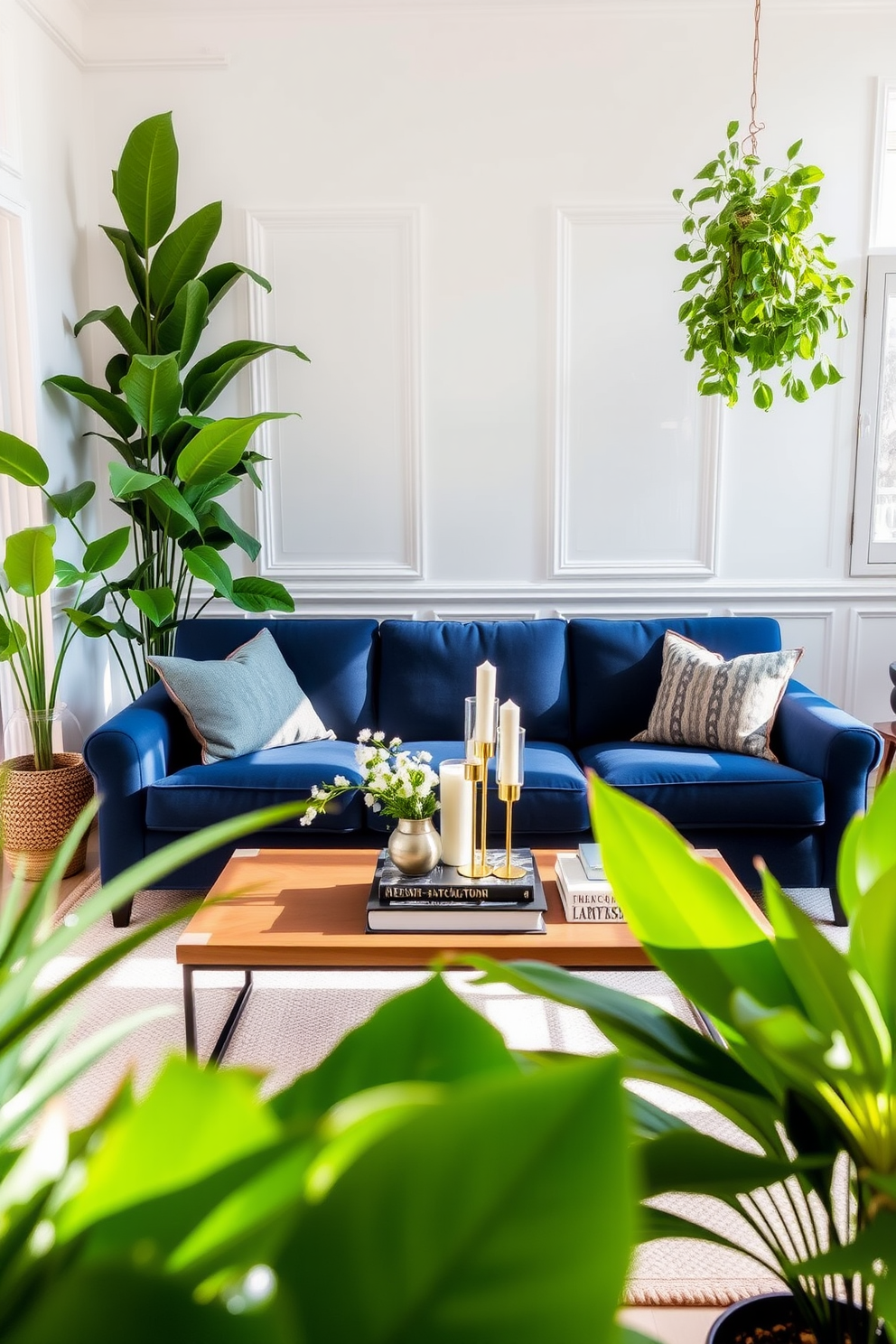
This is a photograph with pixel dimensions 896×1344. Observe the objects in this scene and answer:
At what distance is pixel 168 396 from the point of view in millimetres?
3494

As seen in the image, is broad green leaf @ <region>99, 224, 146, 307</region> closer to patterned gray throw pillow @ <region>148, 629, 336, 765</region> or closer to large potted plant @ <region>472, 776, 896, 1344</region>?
patterned gray throw pillow @ <region>148, 629, 336, 765</region>

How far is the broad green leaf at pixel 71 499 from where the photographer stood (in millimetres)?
3412

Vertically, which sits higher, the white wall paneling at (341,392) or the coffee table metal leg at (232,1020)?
the white wall paneling at (341,392)

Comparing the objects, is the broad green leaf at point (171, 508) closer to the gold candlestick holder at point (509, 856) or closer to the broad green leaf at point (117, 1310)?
the gold candlestick holder at point (509, 856)

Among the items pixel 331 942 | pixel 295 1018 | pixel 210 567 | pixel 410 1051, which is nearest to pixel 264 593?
pixel 210 567

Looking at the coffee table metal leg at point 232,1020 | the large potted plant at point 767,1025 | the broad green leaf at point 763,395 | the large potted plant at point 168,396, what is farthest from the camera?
the large potted plant at point 168,396

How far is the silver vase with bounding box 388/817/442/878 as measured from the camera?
91.2 inches

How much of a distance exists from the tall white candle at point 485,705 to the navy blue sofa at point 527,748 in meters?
0.68

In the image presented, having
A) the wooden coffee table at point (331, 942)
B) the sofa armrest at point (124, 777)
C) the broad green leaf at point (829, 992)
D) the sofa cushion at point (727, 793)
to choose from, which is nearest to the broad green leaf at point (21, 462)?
the sofa armrest at point (124, 777)

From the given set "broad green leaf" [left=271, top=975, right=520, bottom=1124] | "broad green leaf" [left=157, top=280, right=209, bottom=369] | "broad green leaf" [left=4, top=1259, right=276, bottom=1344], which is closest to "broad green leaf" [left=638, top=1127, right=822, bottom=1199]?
"broad green leaf" [left=271, top=975, right=520, bottom=1124]

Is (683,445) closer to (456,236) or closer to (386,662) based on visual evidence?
(456,236)

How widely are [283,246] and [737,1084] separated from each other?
4025 millimetres

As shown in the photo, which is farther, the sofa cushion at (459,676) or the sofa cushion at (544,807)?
the sofa cushion at (459,676)

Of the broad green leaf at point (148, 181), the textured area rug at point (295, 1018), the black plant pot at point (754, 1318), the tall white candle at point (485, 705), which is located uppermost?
the broad green leaf at point (148, 181)
